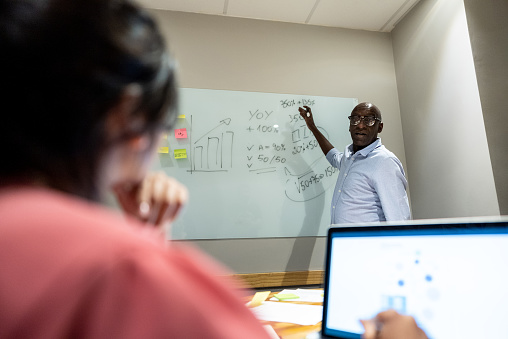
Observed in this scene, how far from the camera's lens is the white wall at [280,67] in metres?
A: 2.31

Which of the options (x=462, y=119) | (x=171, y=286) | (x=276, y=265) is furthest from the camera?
(x=276, y=265)

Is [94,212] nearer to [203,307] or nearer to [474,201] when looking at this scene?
[203,307]

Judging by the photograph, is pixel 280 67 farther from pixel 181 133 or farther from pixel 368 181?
pixel 368 181

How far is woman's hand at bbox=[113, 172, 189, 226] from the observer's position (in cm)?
57

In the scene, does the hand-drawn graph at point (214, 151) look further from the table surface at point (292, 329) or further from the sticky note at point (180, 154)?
the table surface at point (292, 329)

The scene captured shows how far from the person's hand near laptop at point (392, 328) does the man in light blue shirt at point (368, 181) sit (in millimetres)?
1451

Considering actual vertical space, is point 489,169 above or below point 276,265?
above

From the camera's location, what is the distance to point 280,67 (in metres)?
2.55

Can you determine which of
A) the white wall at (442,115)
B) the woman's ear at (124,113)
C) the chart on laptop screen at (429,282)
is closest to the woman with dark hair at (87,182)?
the woman's ear at (124,113)

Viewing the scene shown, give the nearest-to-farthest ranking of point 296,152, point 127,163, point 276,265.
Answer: point 127,163 < point 276,265 < point 296,152

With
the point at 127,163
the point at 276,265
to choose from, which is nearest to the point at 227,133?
the point at 276,265

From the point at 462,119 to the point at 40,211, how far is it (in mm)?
2358

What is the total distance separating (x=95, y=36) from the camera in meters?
0.25

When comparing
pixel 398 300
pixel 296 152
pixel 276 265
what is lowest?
pixel 276 265
